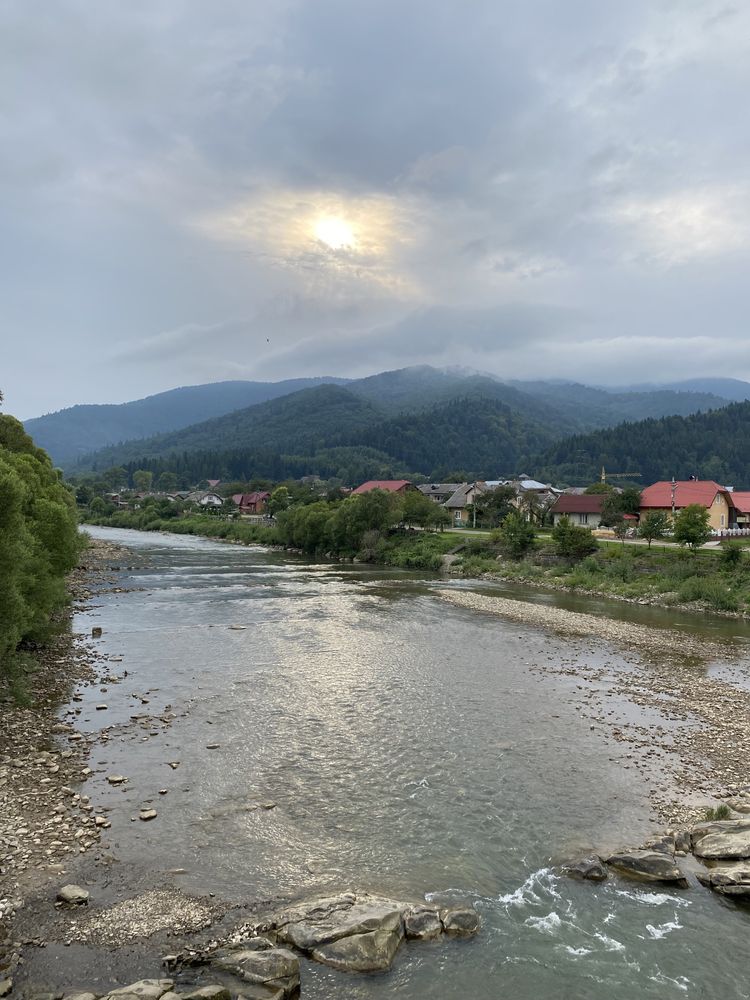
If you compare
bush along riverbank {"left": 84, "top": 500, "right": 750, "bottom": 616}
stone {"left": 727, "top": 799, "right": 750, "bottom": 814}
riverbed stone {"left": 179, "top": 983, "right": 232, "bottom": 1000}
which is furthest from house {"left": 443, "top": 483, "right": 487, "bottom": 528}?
riverbed stone {"left": 179, "top": 983, "right": 232, "bottom": 1000}

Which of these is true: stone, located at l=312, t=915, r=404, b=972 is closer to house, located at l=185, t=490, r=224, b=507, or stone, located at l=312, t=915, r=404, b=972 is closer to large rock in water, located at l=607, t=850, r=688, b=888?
large rock in water, located at l=607, t=850, r=688, b=888

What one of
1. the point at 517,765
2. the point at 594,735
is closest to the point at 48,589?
the point at 517,765

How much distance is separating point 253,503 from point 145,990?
137m

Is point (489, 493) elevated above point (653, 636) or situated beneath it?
elevated above

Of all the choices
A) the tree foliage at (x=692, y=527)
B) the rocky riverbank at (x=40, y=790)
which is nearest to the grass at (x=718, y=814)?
the rocky riverbank at (x=40, y=790)

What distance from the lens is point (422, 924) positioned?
9766 millimetres

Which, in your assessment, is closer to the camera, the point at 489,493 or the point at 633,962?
the point at 633,962

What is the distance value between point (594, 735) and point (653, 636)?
52.4 ft

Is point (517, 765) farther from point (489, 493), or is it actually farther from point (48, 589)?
point (489, 493)

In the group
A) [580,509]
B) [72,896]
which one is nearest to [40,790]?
[72,896]

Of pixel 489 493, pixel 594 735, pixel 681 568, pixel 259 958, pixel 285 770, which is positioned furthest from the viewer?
pixel 489 493

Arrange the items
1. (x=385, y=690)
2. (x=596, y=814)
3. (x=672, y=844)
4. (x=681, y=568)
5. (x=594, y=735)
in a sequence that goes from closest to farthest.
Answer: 1. (x=672, y=844)
2. (x=596, y=814)
3. (x=594, y=735)
4. (x=385, y=690)
5. (x=681, y=568)

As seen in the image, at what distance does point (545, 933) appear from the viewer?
9.85 meters

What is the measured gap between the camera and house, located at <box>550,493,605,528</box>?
82500mm
